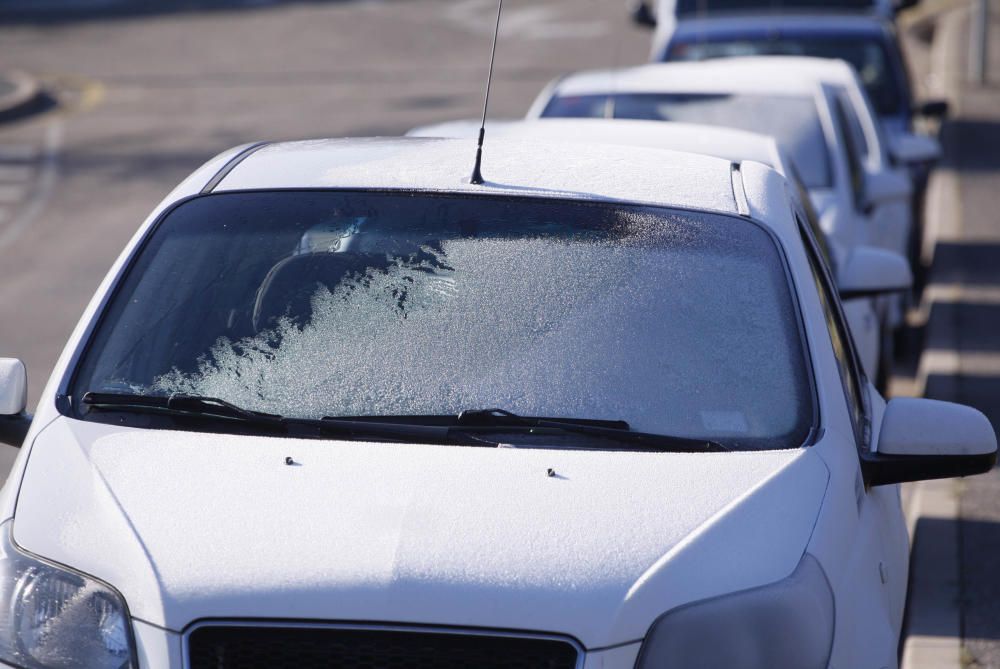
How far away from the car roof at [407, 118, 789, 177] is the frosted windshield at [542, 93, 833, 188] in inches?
53.9

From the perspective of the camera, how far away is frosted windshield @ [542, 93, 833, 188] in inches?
305

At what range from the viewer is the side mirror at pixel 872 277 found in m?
5.54

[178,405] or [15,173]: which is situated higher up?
[178,405]

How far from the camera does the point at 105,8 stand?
30.0 meters

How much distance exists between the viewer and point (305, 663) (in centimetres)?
266

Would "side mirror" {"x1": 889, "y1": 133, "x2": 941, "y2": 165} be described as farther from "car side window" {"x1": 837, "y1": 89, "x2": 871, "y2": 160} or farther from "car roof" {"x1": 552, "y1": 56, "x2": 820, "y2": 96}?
"car roof" {"x1": 552, "y1": 56, "x2": 820, "y2": 96}

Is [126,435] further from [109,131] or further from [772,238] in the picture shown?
[109,131]

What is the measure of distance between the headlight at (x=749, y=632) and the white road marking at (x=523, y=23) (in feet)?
74.9

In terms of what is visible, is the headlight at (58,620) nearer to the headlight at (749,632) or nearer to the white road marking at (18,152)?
the headlight at (749,632)

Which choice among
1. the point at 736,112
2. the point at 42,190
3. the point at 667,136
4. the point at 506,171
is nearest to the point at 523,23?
the point at 42,190

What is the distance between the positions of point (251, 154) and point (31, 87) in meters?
17.0

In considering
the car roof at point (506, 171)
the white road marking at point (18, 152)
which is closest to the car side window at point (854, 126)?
the car roof at point (506, 171)

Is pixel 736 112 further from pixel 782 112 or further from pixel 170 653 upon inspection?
pixel 170 653

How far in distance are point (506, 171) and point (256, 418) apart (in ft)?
3.52
